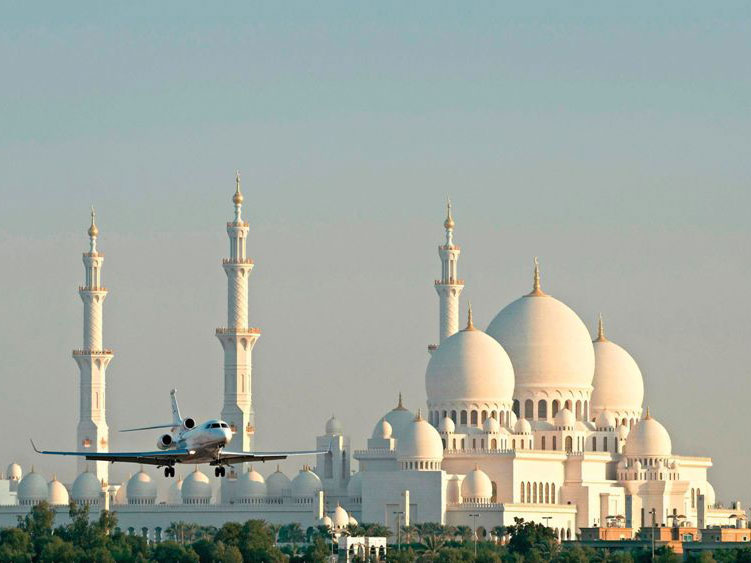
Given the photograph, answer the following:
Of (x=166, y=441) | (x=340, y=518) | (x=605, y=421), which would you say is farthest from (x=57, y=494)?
(x=166, y=441)

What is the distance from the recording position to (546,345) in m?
172

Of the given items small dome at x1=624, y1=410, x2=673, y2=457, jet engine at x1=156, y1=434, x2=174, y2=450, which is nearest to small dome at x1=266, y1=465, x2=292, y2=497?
small dome at x1=624, y1=410, x2=673, y2=457

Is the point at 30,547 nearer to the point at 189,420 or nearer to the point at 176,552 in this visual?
the point at 176,552

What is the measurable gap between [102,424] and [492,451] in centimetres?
2845

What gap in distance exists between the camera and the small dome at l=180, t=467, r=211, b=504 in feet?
566

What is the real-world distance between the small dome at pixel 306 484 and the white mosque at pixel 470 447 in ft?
0.45

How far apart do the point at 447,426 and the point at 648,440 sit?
14459 mm

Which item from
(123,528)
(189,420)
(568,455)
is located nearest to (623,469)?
(568,455)

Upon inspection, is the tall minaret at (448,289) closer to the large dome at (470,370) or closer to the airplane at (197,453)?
the large dome at (470,370)

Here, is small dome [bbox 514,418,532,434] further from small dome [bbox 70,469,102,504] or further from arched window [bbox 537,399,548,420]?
small dome [bbox 70,469,102,504]

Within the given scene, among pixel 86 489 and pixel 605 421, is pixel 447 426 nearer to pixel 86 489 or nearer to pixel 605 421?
pixel 605 421

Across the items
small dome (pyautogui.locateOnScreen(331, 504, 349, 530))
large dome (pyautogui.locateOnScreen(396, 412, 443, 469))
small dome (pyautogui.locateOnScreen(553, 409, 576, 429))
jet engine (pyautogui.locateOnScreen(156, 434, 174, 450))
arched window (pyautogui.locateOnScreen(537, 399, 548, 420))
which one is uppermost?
arched window (pyautogui.locateOnScreen(537, 399, 548, 420))

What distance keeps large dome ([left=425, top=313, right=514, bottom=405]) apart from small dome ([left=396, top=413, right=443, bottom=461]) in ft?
17.7

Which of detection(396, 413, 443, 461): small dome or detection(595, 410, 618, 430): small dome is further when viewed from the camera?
detection(595, 410, 618, 430): small dome
